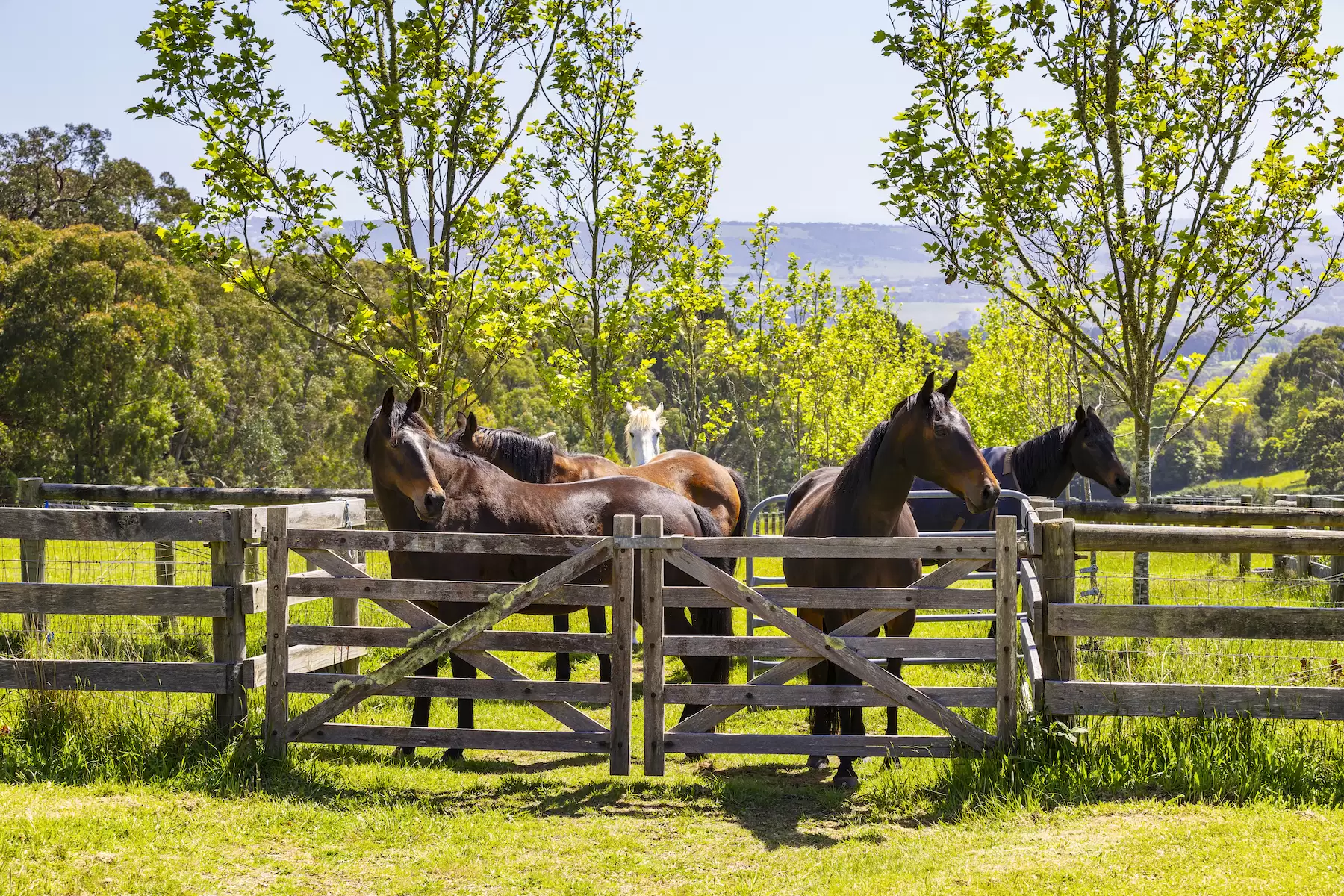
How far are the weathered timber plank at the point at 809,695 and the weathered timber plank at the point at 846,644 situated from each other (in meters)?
0.19

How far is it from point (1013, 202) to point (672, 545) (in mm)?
5421

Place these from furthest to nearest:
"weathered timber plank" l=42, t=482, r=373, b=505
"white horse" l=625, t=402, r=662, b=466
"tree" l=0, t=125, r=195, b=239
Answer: "tree" l=0, t=125, r=195, b=239
"white horse" l=625, t=402, r=662, b=466
"weathered timber plank" l=42, t=482, r=373, b=505

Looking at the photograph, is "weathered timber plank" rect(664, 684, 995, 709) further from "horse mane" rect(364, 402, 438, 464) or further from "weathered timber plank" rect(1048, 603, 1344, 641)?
"horse mane" rect(364, 402, 438, 464)

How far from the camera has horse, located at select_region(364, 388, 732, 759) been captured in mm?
6801

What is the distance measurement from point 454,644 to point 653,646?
112cm

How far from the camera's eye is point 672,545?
6004 millimetres

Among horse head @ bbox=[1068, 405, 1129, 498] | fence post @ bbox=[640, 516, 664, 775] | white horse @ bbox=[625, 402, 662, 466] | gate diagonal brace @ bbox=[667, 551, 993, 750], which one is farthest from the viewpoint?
white horse @ bbox=[625, 402, 662, 466]

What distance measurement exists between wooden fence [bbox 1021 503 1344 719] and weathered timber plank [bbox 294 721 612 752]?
2.54 m

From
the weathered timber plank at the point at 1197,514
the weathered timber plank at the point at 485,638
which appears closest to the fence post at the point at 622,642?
the weathered timber plank at the point at 485,638

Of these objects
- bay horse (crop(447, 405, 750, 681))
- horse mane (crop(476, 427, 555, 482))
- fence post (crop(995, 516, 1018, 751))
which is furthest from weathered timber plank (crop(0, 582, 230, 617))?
fence post (crop(995, 516, 1018, 751))

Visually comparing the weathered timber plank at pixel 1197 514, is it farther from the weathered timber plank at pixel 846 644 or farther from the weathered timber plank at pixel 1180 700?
the weathered timber plank at pixel 846 644

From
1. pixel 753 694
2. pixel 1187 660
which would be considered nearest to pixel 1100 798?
pixel 753 694

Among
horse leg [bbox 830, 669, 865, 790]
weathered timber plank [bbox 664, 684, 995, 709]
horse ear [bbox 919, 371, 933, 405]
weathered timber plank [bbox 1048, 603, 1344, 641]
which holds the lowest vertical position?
horse leg [bbox 830, 669, 865, 790]

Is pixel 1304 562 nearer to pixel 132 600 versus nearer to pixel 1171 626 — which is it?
pixel 1171 626
